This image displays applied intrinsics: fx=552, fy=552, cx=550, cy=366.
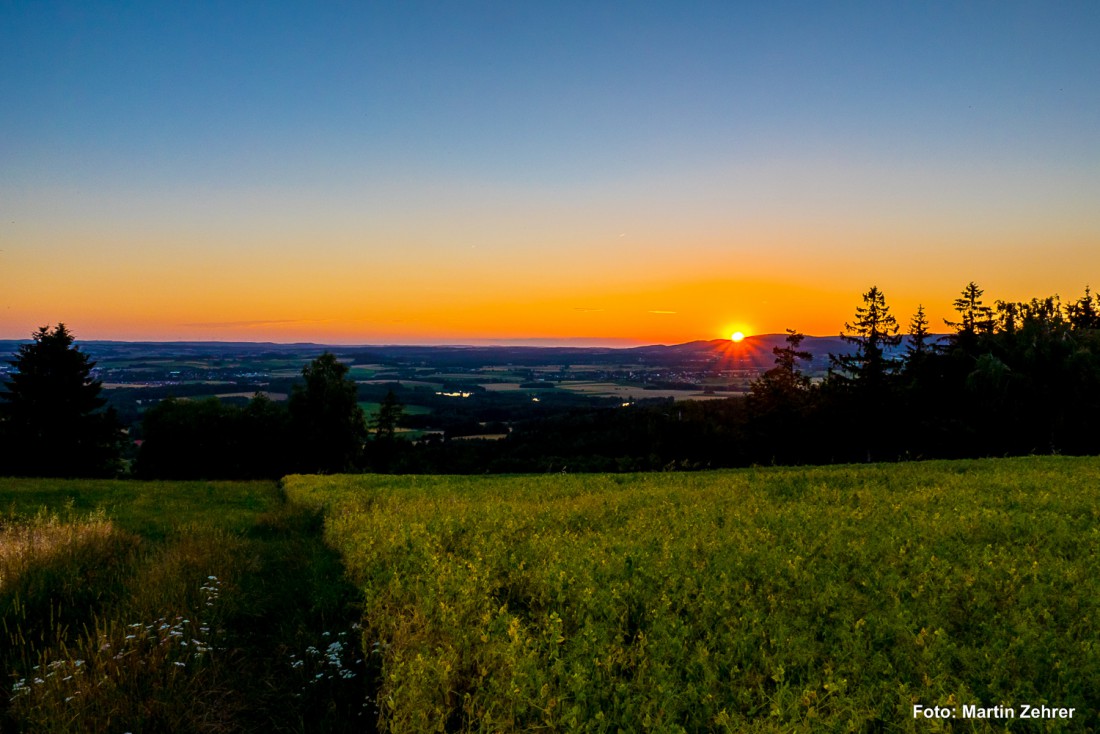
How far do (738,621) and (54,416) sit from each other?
2249 inches

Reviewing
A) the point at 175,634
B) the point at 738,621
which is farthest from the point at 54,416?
the point at 738,621

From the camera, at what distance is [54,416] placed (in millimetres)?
44250

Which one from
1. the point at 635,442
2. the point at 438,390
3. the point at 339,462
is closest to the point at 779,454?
the point at 635,442

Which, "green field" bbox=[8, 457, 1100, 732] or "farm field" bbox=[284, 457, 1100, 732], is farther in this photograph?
"green field" bbox=[8, 457, 1100, 732]

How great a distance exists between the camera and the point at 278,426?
59.9 m

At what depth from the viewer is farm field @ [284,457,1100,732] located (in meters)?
3.84

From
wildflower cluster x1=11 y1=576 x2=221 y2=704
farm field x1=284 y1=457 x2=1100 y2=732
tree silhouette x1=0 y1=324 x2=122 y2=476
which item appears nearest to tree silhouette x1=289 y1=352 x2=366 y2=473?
tree silhouette x1=0 y1=324 x2=122 y2=476

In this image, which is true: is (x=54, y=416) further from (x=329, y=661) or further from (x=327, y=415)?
(x=329, y=661)

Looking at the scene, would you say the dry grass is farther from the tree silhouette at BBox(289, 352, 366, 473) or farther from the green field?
the tree silhouette at BBox(289, 352, 366, 473)

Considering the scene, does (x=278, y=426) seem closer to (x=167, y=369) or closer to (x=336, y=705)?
(x=336, y=705)

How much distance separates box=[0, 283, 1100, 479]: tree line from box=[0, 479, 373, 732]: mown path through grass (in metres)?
26.2

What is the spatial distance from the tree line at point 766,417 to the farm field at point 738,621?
27.1 m

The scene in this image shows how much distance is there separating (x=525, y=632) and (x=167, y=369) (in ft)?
631

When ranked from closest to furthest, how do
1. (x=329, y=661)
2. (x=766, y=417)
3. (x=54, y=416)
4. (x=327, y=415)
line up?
(x=329, y=661) < (x=54, y=416) < (x=327, y=415) < (x=766, y=417)
